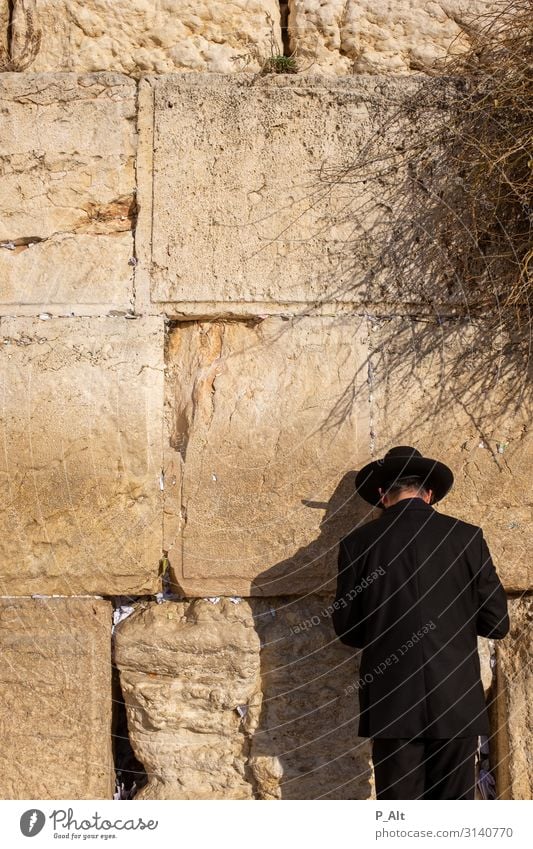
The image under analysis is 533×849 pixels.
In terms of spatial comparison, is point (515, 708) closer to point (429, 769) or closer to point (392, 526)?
point (429, 769)

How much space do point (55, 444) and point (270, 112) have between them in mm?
1601

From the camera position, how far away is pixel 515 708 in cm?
375

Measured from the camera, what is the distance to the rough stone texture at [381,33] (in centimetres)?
403

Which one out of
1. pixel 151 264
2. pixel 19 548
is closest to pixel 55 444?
pixel 19 548

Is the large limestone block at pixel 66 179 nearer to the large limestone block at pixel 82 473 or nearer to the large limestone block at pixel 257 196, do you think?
the large limestone block at pixel 257 196

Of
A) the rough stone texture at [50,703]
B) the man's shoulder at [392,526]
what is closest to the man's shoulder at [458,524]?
the man's shoulder at [392,526]

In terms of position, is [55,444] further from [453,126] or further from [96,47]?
[453,126]

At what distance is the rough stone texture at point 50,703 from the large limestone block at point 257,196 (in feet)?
4.40

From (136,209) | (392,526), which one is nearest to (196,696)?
(392,526)

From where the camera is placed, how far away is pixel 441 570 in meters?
3.33

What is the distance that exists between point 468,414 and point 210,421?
1042mm

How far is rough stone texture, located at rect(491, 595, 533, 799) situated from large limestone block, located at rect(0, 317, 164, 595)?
146 centimetres

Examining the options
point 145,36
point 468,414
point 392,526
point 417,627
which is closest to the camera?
point 417,627

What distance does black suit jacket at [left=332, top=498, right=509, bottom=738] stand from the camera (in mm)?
3227
